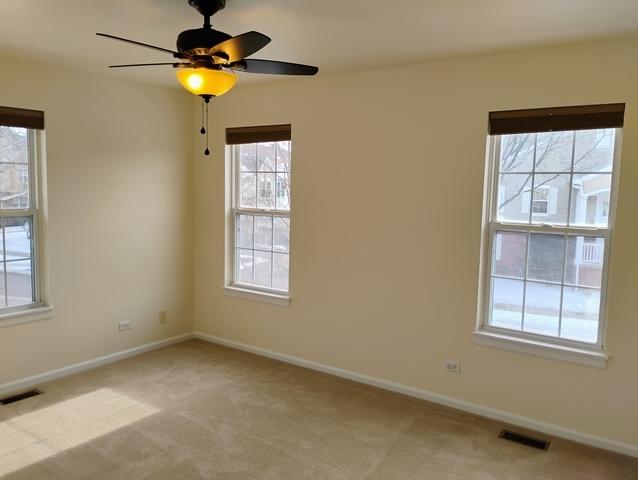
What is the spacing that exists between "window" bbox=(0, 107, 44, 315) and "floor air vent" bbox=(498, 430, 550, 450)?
144 inches

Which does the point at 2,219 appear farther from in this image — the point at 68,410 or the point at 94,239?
the point at 68,410

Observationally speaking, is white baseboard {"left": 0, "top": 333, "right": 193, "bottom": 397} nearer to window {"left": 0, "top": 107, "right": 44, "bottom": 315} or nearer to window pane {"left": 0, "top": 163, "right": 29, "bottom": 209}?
window {"left": 0, "top": 107, "right": 44, "bottom": 315}

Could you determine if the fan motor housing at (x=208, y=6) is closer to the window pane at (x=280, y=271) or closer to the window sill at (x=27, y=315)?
the window pane at (x=280, y=271)

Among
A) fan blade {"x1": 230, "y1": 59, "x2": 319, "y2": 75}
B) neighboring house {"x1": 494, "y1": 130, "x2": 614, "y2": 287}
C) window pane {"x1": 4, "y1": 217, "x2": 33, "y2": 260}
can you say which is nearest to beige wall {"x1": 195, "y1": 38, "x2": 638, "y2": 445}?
neighboring house {"x1": 494, "y1": 130, "x2": 614, "y2": 287}

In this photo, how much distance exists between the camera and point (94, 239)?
4.21 m

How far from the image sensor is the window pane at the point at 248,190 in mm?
4691

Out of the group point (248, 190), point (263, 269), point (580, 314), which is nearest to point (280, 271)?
point (263, 269)

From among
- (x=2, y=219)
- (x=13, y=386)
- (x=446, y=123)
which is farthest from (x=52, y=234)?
(x=446, y=123)

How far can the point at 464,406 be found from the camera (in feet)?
11.8

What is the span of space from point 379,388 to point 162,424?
65.1 inches

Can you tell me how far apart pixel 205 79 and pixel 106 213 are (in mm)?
2331

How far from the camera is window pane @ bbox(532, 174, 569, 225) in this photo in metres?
3.22

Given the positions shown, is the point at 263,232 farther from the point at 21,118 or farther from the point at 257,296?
the point at 21,118

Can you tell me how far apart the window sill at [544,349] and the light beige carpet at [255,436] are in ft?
1.75
